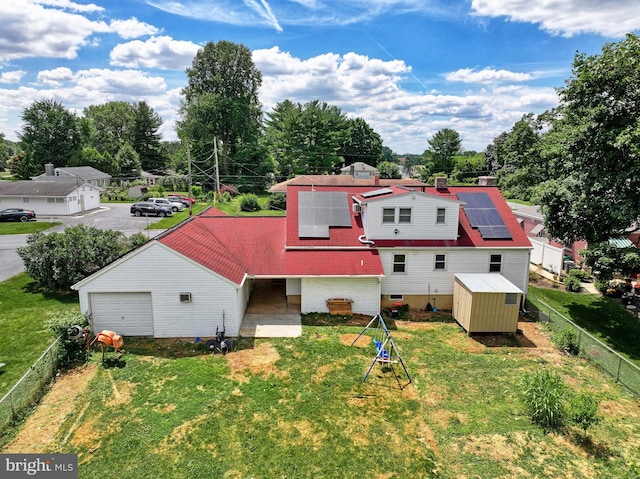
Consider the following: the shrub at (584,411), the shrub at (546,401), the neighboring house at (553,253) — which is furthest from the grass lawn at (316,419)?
the neighboring house at (553,253)

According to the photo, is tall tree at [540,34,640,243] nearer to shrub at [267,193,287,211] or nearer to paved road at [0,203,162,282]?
paved road at [0,203,162,282]

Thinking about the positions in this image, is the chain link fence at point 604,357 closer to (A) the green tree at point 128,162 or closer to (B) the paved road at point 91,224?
(B) the paved road at point 91,224

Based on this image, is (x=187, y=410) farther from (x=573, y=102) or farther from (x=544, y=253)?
(x=544, y=253)

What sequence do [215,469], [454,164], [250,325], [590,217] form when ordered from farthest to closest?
[454,164]
[590,217]
[250,325]
[215,469]

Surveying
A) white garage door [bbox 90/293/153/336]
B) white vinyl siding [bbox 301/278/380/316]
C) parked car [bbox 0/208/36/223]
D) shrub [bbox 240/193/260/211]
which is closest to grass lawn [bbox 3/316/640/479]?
white garage door [bbox 90/293/153/336]

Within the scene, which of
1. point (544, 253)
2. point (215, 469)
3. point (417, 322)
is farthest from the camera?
point (544, 253)

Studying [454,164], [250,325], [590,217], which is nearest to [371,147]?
[454,164]
